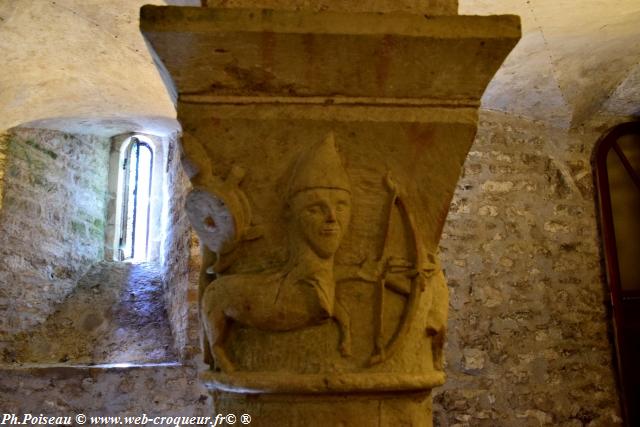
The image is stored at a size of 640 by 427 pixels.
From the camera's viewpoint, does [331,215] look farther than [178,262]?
No

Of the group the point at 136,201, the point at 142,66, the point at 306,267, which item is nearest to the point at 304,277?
the point at 306,267

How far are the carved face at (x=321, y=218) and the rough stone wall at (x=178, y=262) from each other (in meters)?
2.47

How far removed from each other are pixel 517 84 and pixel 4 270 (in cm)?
364

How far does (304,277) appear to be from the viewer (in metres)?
1.35

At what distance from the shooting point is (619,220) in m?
4.36

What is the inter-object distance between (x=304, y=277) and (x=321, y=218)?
0.14m

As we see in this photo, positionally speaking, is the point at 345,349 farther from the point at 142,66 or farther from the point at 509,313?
the point at 509,313

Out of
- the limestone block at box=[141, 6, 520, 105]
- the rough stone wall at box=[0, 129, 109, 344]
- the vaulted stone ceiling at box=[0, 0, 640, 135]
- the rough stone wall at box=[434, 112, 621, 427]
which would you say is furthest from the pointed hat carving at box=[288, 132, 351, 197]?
the rough stone wall at box=[0, 129, 109, 344]

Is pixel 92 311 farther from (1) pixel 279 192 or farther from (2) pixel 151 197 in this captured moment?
(1) pixel 279 192

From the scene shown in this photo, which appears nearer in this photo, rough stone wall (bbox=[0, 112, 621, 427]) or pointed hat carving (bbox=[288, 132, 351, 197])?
pointed hat carving (bbox=[288, 132, 351, 197])

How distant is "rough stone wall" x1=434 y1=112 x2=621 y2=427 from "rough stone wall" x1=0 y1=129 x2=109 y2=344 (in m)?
2.67

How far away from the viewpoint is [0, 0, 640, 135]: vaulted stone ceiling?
301cm

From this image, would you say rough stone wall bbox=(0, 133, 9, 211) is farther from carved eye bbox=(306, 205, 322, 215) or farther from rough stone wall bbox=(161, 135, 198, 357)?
carved eye bbox=(306, 205, 322, 215)

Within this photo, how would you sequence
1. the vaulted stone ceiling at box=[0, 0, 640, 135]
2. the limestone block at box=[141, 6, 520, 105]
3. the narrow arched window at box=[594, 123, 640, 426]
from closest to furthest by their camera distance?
1. the limestone block at box=[141, 6, 520, 105]
2. the vaulted stone ceiling at box=[0, 0, 640, 135]
3. the narrow arched window at box=[594, 123, 640, 426]
